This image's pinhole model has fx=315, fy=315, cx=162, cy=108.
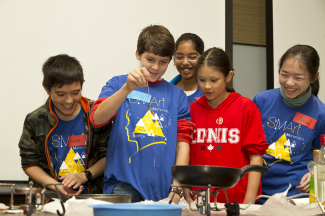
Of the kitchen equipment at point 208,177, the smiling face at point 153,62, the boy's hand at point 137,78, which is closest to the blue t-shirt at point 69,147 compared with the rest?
the smiling face at point 153,62

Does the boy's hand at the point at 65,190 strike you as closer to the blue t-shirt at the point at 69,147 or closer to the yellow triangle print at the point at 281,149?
the blue t-shirt at the point at 69,147

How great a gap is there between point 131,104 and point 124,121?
86mm

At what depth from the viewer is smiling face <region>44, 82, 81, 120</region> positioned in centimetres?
154

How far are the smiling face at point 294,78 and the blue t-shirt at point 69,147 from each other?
1076mm

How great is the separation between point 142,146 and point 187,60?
0.76 metres

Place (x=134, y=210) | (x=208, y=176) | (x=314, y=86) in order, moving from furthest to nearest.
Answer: (x=314, y=86) → (x=208, y=176) → (x=134, y=210)

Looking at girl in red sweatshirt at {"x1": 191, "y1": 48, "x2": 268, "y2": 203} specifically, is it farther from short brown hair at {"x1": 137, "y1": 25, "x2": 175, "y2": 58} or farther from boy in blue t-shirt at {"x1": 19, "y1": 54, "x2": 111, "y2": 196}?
boy in blue t-shirt at {"x1": 19, "y1": 54, "x2": 111, "y2": 196}

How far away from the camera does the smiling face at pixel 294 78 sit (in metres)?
1.62

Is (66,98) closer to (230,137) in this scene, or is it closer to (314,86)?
(230,137)

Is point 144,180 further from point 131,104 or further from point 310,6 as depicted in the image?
point 310,6

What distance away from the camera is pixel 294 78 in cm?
163

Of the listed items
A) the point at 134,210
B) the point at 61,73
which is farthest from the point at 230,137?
the point at 134,210

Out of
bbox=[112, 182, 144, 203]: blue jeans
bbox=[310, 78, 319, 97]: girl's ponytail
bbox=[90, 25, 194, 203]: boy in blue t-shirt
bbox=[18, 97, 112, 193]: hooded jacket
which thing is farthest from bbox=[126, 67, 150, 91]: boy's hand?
bbox=[310, 78, 319, 97]: girl's ponytail

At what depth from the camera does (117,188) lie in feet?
4.34
